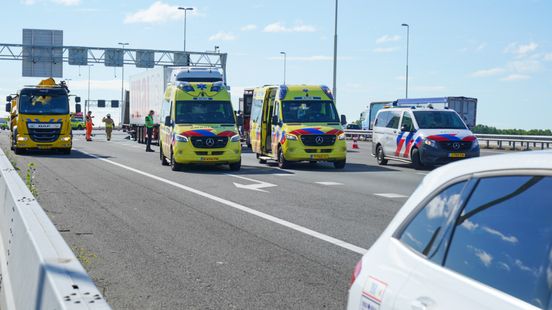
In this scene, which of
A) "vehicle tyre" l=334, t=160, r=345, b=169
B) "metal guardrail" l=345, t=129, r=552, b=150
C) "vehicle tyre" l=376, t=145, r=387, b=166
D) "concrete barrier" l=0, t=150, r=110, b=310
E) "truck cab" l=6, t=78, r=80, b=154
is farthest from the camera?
"metal guardrail" l=345, t=129, r=552, b=150

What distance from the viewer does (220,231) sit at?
36.3ft

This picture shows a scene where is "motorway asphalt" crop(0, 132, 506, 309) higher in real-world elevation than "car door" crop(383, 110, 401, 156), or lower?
lower

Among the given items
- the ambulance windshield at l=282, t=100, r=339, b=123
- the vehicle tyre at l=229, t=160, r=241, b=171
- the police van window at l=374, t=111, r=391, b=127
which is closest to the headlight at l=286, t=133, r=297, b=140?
the ambulance windshield at l=282, t=100, r=339, b=123

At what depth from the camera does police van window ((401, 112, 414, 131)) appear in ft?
81.5

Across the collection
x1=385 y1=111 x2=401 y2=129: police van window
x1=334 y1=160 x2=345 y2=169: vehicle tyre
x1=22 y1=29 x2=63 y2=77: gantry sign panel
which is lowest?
x1=334 y1=160 x2=345 y2=169: vehicle tyre

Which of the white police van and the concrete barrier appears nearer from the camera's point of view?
the concrete barrier

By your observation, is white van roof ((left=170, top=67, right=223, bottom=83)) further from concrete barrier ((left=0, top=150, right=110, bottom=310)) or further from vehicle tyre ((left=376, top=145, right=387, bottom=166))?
concrete barrier ((left=0, top=150, right=110, bottom=310))

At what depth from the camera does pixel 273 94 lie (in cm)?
2639

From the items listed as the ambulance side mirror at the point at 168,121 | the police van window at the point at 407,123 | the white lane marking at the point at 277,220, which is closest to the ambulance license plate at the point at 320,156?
the police van window at the point at 407,123

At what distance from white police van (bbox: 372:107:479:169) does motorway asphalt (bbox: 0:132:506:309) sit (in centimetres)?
276

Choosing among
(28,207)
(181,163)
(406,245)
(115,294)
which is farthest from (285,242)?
(181,163)

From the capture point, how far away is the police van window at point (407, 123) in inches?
978

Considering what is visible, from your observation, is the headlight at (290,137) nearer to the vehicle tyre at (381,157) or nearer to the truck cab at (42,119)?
the vehicle tyre at (381,157)

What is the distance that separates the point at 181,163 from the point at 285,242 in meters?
13.0
